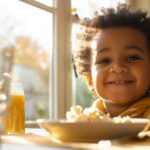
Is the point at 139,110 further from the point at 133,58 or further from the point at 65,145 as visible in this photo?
the point at 65,145

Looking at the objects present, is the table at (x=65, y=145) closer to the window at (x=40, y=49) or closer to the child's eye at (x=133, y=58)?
the child's eye at (x=133, y=58)

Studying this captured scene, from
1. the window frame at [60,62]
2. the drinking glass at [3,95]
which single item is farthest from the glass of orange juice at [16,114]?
the window frame at [60,62]

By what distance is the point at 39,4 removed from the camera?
5.69 ft

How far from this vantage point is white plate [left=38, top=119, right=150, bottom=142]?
1.89 feet

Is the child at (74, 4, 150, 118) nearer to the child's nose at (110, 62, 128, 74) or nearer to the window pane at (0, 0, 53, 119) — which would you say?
the child's nose at (110, 62, 128, 74)

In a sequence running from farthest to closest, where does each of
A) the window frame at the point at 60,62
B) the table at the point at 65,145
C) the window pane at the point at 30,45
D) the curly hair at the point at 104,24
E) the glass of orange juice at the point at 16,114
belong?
the window frame at the point at 60,62
the window pane at the point at 30,45
the curly hair at the point at 104,24
the glass of orange juice at the point at 16,114
the table at the point at 65,145

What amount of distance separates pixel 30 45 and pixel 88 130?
1119mm

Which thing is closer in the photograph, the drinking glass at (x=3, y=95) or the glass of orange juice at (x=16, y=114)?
the drinking glass at (x=3, y=95)

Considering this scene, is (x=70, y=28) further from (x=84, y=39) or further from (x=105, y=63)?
(x=105, y=63)

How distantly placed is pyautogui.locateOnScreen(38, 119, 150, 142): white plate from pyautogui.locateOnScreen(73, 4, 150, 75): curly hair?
0.81 meters

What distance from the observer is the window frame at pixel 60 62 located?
1835 mm

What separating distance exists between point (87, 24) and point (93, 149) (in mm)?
1117

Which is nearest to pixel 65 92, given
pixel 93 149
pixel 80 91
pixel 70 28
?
Answer: pixel 80 91

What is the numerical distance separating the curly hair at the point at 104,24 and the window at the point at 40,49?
0.23 metres
